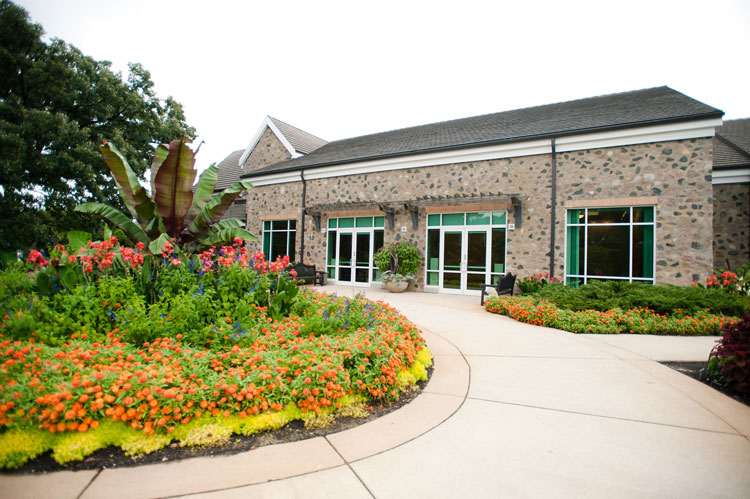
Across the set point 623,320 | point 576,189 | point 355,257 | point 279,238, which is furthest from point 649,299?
point 279,238

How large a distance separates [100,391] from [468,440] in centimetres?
264

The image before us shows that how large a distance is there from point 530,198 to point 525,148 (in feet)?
5.40

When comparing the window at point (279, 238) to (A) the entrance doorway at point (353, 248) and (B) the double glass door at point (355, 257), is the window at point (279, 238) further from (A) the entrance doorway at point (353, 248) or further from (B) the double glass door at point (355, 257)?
(B) the double glass door at point (355, 257)

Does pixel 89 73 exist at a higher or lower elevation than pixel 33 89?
higher

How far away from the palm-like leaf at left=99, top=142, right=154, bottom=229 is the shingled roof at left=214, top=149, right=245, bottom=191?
Answer: 1431 cm

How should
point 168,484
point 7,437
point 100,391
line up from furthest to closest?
point 100,391
point 7,437
point 168,484

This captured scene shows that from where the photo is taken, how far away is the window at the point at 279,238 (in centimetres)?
1675

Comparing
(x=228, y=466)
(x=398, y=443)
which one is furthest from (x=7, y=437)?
(x=398, y=443)

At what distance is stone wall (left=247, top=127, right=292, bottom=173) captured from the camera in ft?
65.6

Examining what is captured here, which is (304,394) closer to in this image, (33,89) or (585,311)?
(585,311)

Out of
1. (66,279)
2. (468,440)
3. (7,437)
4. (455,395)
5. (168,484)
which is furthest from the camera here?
(66,279)

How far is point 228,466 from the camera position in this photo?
7.44ft

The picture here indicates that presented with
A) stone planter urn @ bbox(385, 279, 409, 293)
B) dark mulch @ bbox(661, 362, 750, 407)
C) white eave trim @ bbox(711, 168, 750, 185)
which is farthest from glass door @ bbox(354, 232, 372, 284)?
white eave trim @ bbox(711, 168, 750, 185)

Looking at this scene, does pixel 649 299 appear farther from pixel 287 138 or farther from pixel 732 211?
pixel 287 138
